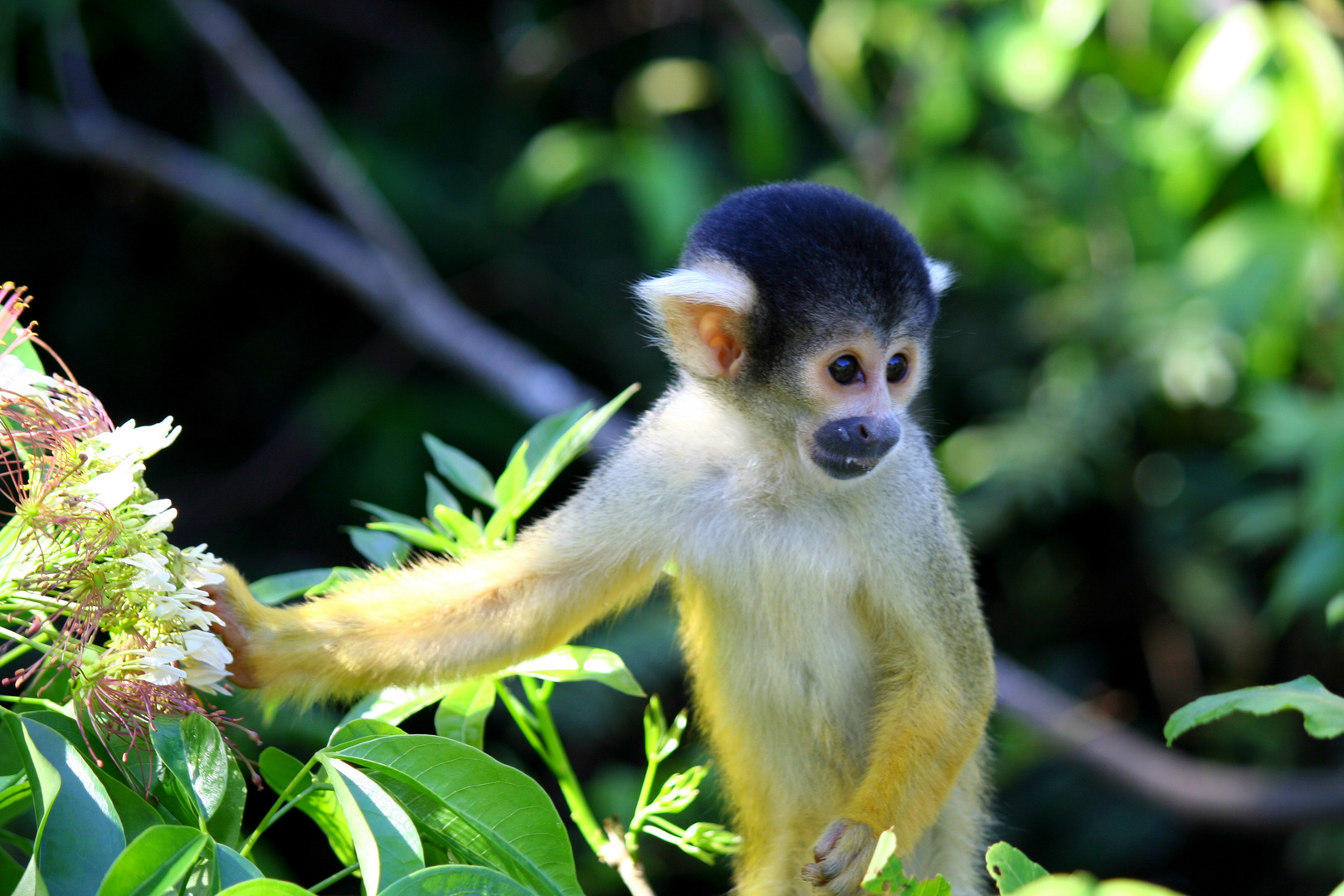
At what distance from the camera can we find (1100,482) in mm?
5582

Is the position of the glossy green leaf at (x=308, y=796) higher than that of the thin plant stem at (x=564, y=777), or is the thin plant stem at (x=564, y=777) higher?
the glossy green leaf at (x=308, y=796)

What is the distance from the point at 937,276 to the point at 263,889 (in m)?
1.84

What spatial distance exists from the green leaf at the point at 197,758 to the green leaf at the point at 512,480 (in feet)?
2.35

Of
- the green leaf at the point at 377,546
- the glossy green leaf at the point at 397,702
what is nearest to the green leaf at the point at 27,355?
the green leaf at the point at 377,546

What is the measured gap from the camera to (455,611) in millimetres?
2129

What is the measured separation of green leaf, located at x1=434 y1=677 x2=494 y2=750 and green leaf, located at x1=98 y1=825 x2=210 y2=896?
2.10ft

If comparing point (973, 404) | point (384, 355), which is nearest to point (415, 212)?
point (384, 355)

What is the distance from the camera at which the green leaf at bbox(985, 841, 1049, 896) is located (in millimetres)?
1143

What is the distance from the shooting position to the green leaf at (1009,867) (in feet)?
3.75

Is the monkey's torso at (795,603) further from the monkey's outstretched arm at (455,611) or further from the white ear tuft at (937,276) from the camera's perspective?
the white ear tuft at (937,276)

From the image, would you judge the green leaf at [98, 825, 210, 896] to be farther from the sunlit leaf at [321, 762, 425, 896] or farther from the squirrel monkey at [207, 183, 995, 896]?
the squirrel monkey at [207, 183, 995, 896]

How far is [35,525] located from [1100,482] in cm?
511

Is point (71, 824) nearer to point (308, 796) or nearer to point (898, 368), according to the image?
point (308, 796)

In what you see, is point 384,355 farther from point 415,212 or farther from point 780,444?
point 780,444
